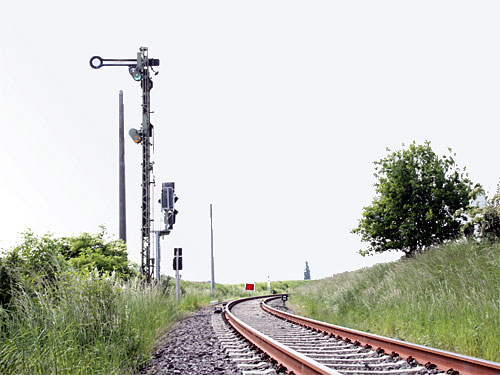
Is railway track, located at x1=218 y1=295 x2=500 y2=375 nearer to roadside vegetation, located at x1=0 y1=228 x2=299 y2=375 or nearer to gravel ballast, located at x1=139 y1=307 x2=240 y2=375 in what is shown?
gravel ballast, located at x1=139 y1=307 x2=240 y2=375

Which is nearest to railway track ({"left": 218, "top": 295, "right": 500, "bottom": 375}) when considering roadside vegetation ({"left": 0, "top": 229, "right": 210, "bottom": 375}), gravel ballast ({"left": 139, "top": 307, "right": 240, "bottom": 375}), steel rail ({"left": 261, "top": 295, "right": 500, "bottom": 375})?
steel rail ({"left": 261, "top": 295, "right": 500, "bottom": 375})

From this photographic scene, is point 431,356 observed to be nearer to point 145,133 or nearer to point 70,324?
point 70,324

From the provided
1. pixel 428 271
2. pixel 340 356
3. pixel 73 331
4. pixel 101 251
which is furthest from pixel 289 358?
pixel 101 251

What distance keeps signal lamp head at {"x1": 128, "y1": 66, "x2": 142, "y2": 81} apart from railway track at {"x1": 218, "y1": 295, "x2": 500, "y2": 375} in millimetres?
15633

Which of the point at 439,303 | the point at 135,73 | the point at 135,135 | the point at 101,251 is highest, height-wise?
the point at 135,73

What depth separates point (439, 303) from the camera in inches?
382

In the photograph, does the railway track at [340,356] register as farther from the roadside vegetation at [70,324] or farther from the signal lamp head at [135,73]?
the signal lamp head at [135,73]

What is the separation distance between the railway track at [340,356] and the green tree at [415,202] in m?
14.1

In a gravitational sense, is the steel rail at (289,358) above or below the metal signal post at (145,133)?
below

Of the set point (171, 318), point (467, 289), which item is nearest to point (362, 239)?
point (171, 318)

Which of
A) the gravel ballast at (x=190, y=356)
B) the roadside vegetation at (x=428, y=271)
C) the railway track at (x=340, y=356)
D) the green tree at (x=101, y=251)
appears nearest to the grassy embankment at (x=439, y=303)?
the roadside vegetation at (x=428, y=271)

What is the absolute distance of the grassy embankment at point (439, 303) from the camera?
26.1 feet

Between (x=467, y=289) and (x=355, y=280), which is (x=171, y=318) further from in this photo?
(x=467, y=289)

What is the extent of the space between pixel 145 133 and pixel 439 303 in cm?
1594
